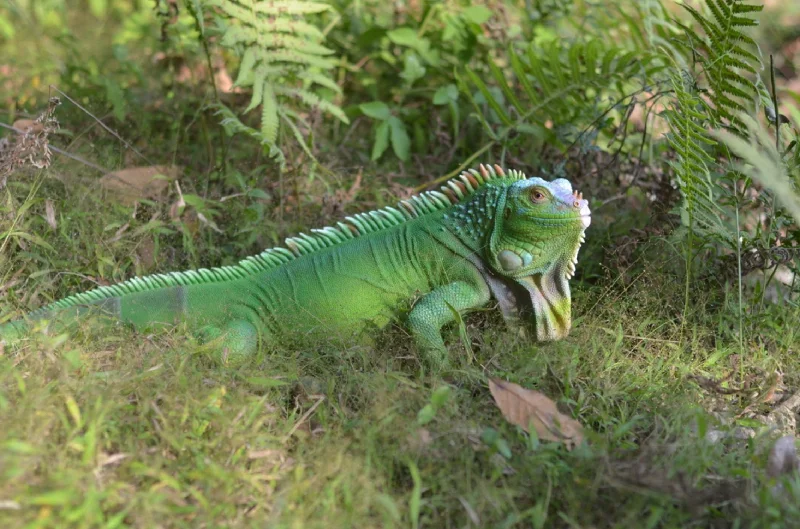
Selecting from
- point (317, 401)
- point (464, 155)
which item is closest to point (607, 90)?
point (464, 155)

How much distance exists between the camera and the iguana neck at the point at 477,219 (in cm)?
466

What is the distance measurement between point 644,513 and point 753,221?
325cm

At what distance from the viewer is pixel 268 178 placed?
626 cm

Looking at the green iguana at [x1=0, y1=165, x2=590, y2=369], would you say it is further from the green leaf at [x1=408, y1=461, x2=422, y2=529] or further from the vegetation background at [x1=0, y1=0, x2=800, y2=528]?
the green leaf at [x1=408, y1=461, x2=422, y2=529]

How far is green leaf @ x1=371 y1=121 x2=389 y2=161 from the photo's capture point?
6445 millimetres

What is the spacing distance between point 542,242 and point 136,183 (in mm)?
3276

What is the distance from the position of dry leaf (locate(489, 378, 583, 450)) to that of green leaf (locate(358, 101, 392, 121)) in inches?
133

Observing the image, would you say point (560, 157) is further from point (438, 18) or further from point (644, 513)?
point (644, 513)

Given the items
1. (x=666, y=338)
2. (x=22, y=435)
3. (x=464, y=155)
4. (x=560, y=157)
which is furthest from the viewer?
(x=464, y=155)

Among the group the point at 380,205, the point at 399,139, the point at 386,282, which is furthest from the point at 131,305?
the point at 399,139

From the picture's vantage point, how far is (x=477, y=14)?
6832 mm

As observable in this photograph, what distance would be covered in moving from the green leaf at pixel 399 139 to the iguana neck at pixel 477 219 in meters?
1.88

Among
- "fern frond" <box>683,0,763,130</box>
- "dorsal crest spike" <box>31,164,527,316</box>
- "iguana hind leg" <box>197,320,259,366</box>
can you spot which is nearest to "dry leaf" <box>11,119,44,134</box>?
"dorsal crest spike" <box>31,164,527,316</box>

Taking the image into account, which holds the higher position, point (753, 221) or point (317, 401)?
point (753, 221)
